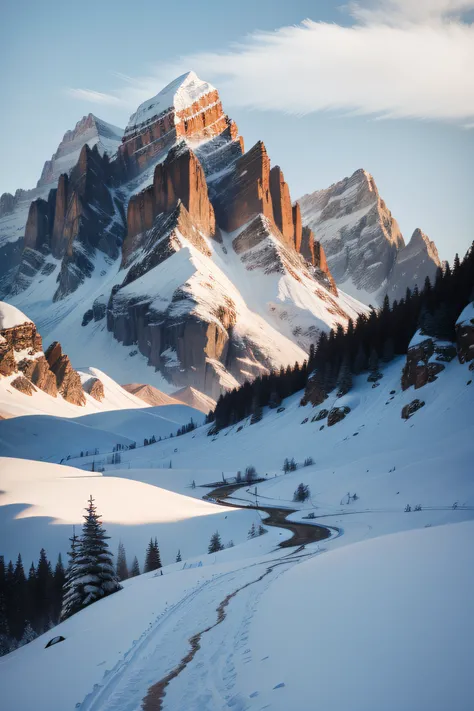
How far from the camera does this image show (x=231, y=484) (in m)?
73.1

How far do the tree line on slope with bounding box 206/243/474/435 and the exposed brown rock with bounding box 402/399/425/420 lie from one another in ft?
33.1

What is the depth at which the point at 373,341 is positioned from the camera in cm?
8275

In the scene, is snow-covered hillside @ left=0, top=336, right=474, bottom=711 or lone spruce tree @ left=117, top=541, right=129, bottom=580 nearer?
snow-covered hillside @ left=0, top=336, right=474, bottom=711

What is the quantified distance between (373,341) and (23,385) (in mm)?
126327

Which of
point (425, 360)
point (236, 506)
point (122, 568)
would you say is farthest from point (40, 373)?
point (122, 568)

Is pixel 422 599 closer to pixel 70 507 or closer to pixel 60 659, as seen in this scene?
pixel 60 659

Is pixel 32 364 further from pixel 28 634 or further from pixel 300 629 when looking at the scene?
pixel 300 629

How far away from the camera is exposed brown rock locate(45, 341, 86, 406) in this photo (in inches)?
7495

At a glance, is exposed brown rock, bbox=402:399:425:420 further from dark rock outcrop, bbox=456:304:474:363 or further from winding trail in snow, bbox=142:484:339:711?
winding trail in snow, bbox=142:484:339:711

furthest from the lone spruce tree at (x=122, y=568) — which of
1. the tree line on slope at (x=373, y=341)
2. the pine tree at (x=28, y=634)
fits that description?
the tree line on slope at (x=373, y=341)

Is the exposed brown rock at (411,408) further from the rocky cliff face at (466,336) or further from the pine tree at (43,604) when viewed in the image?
the pine tree at (43,604)

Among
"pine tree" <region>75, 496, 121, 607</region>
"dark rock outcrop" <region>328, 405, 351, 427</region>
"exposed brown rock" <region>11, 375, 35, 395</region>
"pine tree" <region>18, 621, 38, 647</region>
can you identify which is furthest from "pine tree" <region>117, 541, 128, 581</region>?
"exposed brown rock" <region>11, 375, 35, 395</region>

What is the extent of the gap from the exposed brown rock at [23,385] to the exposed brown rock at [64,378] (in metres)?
16.1

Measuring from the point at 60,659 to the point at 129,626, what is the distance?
2239 mm
